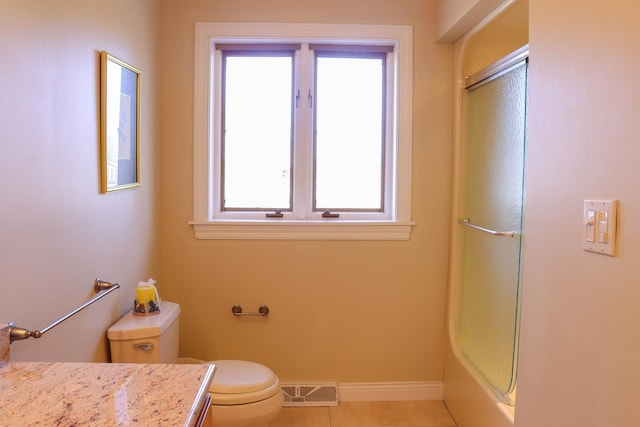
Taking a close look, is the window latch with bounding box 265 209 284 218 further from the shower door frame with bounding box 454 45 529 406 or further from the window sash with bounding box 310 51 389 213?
the shower door frame with bounding box 454 45 529 406

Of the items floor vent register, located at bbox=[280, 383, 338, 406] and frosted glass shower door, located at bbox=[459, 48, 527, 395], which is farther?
floor vent register, located at bbox=[280, 383, 338, 406]

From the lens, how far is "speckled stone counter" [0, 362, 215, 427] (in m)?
1.12

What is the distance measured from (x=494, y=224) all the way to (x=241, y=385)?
1227 mm

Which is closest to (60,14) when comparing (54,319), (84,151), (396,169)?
(84,151)

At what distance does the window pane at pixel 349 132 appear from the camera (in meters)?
3.08

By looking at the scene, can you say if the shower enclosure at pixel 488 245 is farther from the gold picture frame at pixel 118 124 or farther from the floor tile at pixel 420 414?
the gold picture frame at pixel 118 124

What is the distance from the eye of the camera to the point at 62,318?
5.77 feet

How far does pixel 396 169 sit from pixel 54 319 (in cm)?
180

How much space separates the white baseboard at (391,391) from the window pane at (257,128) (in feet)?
3.48

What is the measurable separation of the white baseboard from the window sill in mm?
769

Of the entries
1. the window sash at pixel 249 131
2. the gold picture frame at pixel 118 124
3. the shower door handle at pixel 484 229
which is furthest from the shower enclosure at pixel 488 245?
the gold picture frame at pixel 118 124

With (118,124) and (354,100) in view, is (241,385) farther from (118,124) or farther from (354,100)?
(354,100)

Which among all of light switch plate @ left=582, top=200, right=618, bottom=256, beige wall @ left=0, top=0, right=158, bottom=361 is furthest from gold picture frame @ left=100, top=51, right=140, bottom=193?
light switch plate @ left=582, top=200, right=618, bottom=256

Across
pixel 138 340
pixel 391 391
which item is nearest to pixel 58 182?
pixel 138 340
